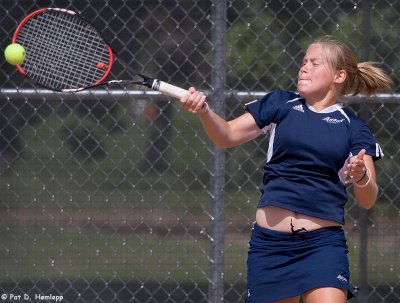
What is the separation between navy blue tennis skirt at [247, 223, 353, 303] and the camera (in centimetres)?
333

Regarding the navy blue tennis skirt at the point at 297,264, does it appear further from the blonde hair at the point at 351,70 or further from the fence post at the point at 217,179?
the fence post at the point at 217,179

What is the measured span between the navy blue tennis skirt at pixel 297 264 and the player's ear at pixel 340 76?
1.97ft

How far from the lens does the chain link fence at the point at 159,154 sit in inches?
190

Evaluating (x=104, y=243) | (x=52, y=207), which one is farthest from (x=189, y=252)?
(x=52, y=207)

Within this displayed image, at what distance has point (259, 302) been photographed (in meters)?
3.41

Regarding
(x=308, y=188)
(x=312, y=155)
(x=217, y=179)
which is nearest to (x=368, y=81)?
(x=312, y=155)

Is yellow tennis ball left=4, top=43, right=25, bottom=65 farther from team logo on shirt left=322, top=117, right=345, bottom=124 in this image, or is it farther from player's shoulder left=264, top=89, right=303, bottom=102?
team logo on shirt left=322, top=117, right=345, bottom=124

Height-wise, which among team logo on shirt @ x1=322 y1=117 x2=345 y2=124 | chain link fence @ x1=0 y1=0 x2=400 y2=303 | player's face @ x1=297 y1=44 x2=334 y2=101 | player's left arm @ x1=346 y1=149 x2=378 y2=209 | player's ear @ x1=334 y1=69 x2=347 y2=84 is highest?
player's ear @ x1=334 y1=69 x2=347 y2=84

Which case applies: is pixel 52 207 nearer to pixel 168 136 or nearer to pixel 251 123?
pixel 168 136

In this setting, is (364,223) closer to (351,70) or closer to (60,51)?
(351,70)

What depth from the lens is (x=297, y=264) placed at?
3.38m

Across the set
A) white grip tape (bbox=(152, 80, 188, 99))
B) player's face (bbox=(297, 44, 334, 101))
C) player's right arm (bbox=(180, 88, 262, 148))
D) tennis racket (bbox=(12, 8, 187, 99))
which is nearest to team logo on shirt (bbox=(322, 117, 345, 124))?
player's face (bbox=(297, 44, 334, 101))

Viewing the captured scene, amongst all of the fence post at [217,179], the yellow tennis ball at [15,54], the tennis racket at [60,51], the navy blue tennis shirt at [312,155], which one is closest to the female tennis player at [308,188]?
the navy blue tennis shirt at [312,155]

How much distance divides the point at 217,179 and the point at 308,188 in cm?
145
